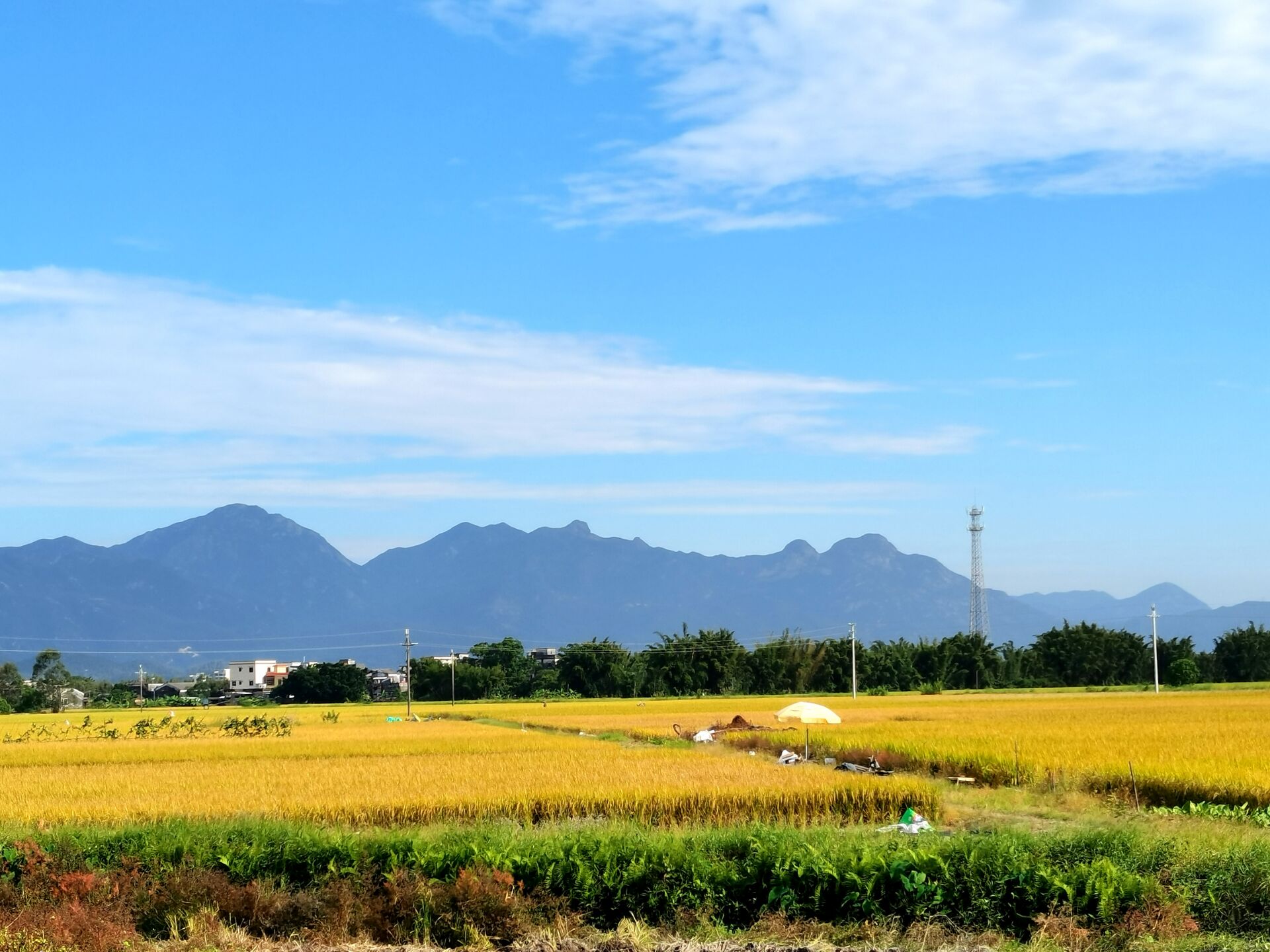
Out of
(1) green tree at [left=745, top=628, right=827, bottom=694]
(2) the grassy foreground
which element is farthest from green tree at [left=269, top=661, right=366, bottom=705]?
(2) the grassy foreground

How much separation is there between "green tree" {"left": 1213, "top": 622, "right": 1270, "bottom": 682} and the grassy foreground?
93405 millimetres

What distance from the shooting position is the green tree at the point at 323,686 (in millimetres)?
107062

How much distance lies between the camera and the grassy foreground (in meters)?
13.4

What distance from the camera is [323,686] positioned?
10725 cm

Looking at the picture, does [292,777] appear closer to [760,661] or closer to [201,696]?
[760,661]

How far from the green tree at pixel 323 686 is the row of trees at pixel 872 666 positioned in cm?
715

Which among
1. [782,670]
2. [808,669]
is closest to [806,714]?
[782,670]

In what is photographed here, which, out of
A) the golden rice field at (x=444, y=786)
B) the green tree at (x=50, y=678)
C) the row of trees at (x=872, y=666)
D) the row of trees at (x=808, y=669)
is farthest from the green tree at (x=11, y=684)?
the golden rice field at (x=444, y=786)

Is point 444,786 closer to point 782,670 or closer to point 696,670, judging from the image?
point 696,670

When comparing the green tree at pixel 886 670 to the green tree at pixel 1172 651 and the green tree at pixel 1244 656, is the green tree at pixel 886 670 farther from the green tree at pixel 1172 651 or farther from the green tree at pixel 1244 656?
the green tree at pixel 1244 656

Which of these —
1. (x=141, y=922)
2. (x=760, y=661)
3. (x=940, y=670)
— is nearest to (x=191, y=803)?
(x=141, y=922)

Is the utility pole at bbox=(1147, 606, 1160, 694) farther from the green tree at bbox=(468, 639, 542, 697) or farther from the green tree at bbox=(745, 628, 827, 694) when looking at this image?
the green tree at bbox=(468, 639, 542, 697)

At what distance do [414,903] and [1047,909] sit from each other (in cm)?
705

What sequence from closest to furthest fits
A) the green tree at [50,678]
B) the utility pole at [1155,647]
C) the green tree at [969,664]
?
the utility pole at [1155,647] < the green tree at [50,678] < the green tree at [969,664]
